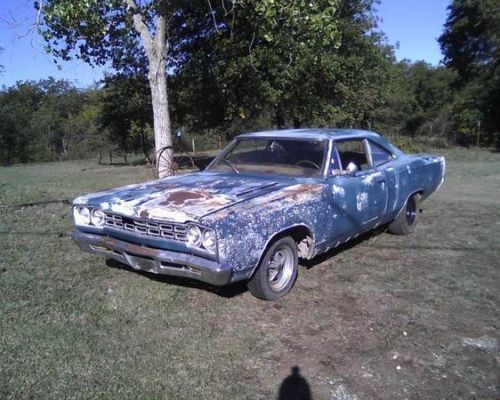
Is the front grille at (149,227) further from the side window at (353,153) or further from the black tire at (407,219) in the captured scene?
the black tire at (407,219)

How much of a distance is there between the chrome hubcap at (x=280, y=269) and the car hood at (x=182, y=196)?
58 cm

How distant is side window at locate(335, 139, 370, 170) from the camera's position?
18.1 ft

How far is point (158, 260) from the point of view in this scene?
401cm

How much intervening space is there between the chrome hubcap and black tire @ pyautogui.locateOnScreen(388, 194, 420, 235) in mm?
2612

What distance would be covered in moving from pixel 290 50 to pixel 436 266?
7.22 metres

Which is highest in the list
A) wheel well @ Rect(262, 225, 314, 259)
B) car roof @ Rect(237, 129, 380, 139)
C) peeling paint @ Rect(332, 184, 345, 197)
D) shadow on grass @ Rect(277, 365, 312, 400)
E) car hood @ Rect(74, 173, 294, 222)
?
car roof @ Rect(237, 129, 380, 139)

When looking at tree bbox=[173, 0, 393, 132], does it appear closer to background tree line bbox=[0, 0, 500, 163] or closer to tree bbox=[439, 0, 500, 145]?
background tree line bbox=[0, 0, 500, 163]

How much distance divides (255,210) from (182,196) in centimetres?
71

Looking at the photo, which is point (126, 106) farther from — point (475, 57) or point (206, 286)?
point (475, 57)

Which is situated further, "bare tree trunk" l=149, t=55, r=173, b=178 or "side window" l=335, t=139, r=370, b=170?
"bare tree trunk" l=149, t=55, r=173, b=178

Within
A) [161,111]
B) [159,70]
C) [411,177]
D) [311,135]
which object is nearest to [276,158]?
[311,135]

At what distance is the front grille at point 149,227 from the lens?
388 centimetres

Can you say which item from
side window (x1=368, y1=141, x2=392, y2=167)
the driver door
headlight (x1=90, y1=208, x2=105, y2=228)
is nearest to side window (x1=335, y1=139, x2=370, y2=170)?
the driver door

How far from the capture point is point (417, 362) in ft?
11.2
